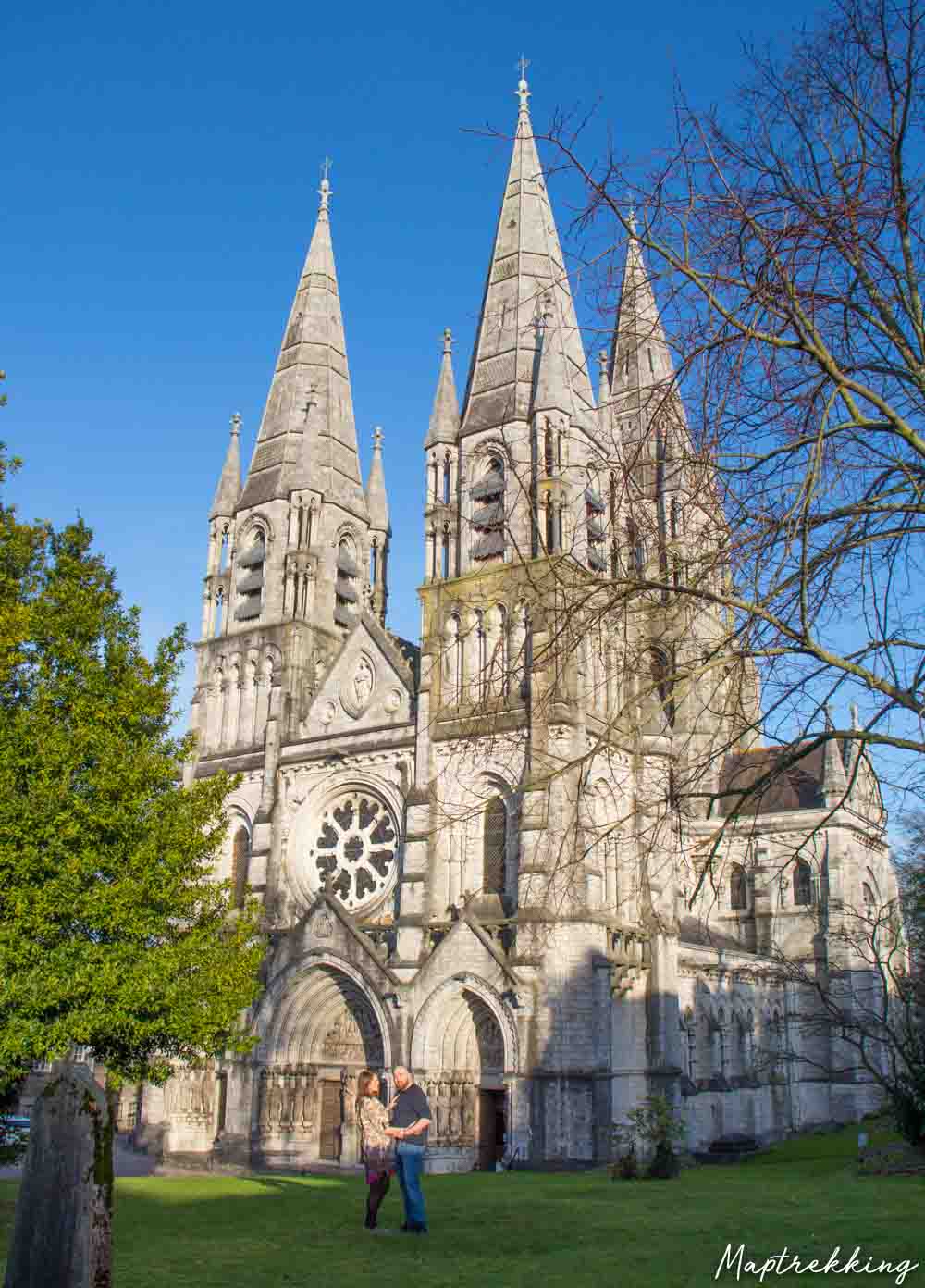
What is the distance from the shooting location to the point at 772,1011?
1559 inches

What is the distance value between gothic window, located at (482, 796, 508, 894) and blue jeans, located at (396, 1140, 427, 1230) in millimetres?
18285

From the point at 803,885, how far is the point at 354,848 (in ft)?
55.6

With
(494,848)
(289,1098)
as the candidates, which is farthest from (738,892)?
(289,1098)

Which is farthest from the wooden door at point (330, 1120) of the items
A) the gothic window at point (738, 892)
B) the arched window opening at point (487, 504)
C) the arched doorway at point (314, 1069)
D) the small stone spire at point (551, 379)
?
the small stone spire at point (551, 379)

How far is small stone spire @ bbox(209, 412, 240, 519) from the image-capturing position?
40250 mm

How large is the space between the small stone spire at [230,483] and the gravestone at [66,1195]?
34.1 meters

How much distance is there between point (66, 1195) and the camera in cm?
689

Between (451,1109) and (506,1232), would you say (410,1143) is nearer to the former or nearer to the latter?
(506,1232)

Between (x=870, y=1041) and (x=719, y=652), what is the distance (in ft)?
114

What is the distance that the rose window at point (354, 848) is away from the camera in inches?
1296

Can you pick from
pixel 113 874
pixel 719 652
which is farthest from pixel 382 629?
pixel 719 652

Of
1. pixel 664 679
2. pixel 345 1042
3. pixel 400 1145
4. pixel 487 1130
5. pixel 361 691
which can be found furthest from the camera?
pixel 361 691

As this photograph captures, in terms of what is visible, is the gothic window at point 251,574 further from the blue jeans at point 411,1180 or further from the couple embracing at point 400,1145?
the blue jeans at point 411,1180

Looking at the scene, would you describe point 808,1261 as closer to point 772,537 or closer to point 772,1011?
point 772,537
